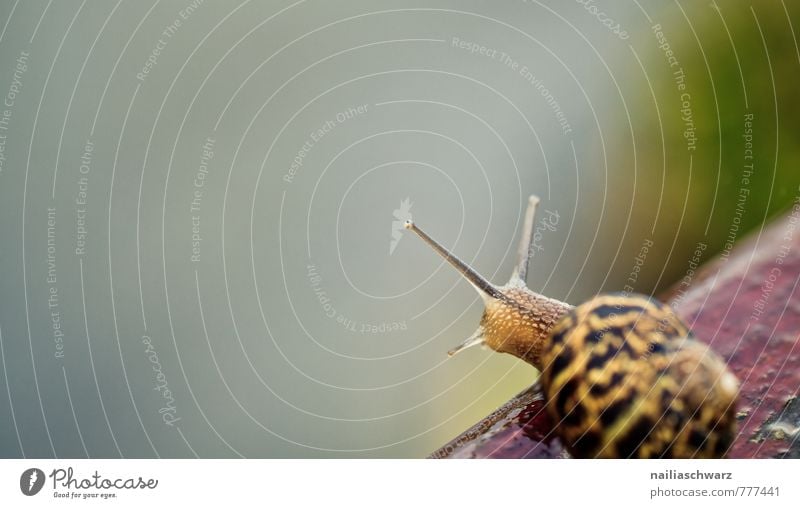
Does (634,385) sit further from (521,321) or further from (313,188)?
(313,188)

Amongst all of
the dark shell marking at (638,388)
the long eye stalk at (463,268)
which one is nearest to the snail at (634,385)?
the dark shell marking at (638,388)

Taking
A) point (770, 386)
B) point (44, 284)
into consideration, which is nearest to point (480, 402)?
point (770, 386)

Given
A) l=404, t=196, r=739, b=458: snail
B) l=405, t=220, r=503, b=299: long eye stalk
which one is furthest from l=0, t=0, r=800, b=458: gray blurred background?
l=404, t=196, r=739, b=458: snail

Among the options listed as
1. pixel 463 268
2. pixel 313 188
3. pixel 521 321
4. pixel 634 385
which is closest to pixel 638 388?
pixel 634 385
